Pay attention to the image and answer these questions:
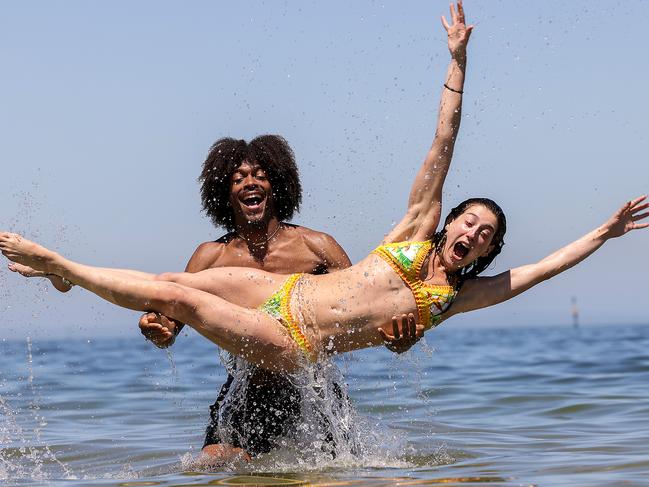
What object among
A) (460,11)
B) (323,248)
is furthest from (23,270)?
(460,11)

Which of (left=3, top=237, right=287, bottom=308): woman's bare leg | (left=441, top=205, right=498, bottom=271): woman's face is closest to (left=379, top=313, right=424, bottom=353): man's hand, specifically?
(left=441, top=205, right=498, bottom=271): woman's face

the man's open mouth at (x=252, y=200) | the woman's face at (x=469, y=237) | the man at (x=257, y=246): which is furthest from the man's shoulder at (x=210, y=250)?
the woman's face at (x=469, y=237)

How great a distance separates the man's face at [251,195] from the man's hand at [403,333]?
55.9 inches

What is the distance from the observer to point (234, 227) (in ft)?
28.2

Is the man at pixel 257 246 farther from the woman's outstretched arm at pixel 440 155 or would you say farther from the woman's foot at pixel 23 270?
the woman's foot at pixel 23 270

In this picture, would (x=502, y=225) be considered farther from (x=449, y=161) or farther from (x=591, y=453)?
(x=591, y=453)

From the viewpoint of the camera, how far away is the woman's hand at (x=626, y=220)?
8.10 metres

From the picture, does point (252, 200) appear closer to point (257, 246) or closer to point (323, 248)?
point (257, 246)

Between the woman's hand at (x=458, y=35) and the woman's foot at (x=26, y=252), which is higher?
the woman's hand at (x=458, y=35)

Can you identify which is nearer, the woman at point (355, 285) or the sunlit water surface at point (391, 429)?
the woman at point (355, 285)

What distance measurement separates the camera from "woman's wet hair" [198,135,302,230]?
8.45 meters

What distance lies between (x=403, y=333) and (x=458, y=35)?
213 cm

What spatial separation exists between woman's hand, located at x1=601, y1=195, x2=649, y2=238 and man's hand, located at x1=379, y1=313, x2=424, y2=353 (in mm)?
1629

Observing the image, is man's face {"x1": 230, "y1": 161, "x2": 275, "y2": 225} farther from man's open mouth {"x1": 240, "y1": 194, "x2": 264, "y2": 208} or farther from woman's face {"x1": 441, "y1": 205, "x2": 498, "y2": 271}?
woman's face {"x1": 441, "y1": 205, "x2": 498, "y2": 271}
